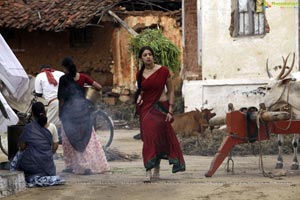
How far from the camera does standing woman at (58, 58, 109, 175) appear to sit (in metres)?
8.91

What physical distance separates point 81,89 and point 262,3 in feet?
23.8

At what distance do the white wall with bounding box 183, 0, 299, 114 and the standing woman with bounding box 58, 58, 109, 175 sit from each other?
6736 millimetres

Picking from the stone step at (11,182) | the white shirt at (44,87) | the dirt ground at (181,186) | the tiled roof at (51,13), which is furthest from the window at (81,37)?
the stone step at (11,182)

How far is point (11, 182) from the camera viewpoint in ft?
24.3

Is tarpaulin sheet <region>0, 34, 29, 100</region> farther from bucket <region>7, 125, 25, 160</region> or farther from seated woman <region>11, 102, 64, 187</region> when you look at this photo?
seated woman <region>11, 102, 64, 187</region>

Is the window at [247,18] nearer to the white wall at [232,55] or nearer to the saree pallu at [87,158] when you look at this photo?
the white wall at [232,55]

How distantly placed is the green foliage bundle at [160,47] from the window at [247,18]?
297cm

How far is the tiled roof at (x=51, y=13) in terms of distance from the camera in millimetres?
19953

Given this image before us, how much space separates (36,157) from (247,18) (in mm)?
8705

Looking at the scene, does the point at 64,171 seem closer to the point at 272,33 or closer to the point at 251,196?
the point at 251,196

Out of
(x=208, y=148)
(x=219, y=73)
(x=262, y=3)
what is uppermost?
(x=262, y=3)

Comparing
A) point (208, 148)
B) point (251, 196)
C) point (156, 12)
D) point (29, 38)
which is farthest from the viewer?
point (29, 38)

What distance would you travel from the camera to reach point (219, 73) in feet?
51.2

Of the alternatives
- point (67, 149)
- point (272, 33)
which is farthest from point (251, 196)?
point (272, 33)
